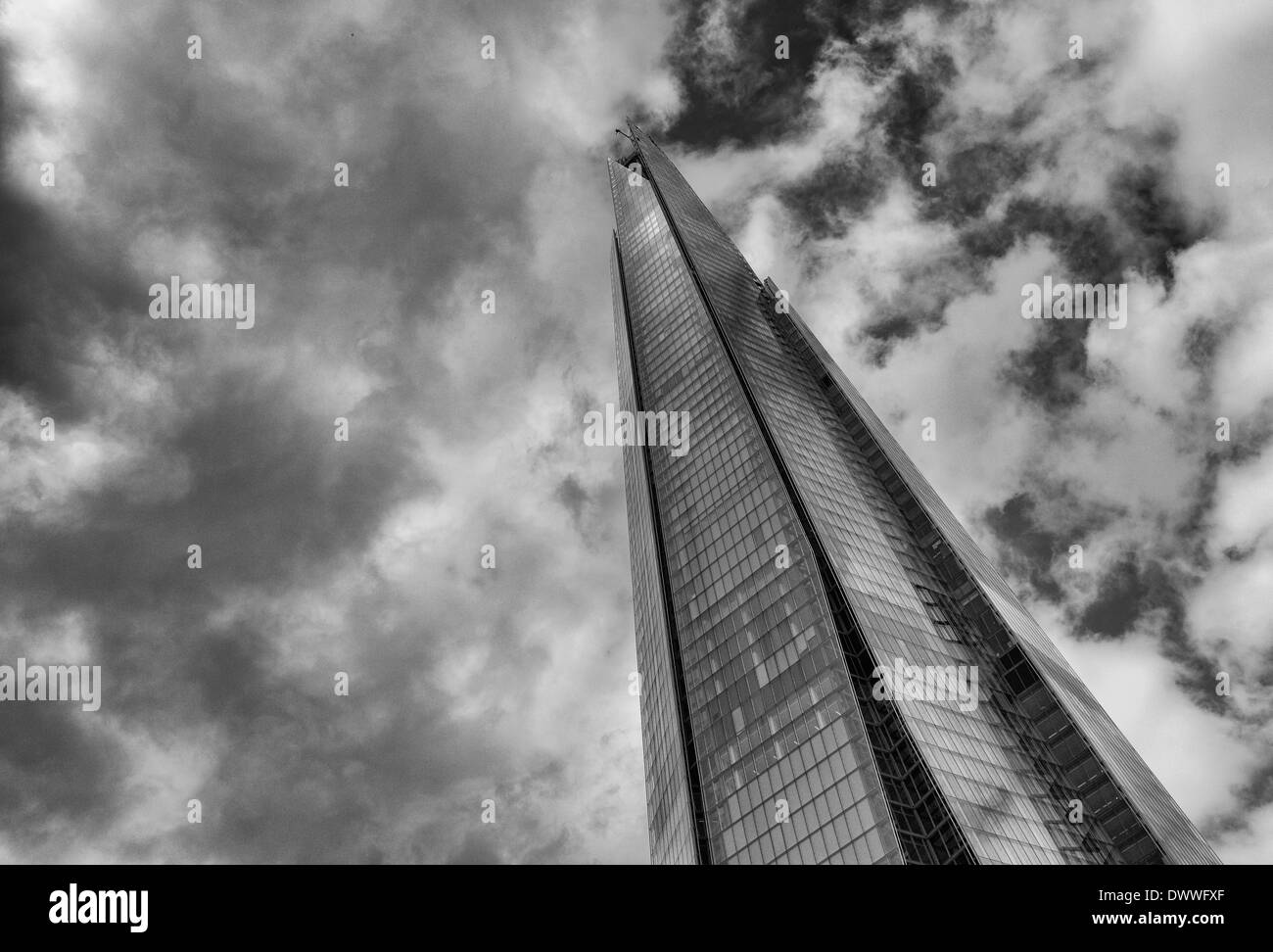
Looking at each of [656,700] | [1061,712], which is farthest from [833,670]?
[656,700]

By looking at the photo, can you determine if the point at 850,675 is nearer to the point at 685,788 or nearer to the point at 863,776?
the point at 863,776

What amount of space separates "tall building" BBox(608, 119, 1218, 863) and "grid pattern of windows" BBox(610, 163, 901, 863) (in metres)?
0.24

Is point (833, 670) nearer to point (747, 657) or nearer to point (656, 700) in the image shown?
point (747, 657)

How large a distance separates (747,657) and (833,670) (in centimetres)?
1222

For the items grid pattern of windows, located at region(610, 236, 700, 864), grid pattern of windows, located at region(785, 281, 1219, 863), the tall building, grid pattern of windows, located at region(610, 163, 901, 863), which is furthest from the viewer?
grid pattern of windows, located at region(610, 236, 700, 864)

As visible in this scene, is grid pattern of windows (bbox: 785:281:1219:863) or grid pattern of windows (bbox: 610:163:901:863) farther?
grid pattern of windows (bbox: 785:281:1219:863)

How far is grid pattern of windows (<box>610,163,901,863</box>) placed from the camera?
3066 inches

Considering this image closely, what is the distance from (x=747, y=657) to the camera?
97188mm

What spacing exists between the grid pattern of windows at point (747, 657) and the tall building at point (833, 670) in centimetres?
24

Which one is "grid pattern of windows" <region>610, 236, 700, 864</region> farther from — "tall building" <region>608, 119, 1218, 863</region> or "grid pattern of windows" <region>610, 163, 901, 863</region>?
"grid pattern of windows" <region>610, 163, 901, 863</region>

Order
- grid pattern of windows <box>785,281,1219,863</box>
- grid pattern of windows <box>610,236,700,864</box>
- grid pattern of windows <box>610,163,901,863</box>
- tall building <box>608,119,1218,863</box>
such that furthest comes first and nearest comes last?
grid pattern of windows <box>610,236,700,864</box> → grid pattern of windows <box>785,281,1219,863</box> → grid pattern of windows <box>610,163,901,863</box> → tall building <box>608,119,1218,863</box>

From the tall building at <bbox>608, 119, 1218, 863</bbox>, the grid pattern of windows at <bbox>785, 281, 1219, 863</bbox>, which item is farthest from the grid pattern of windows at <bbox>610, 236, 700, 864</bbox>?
the grid pattern of windows at <bbox>785, 281, 1219, 863</bbox>

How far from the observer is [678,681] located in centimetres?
10325
